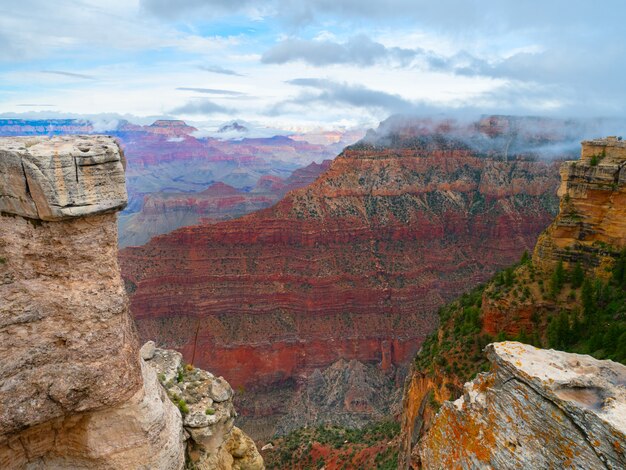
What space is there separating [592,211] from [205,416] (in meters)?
23.1

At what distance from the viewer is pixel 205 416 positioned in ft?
51.1

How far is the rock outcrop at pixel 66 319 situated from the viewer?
10.6 meters

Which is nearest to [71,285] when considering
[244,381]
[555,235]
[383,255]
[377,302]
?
[555,235]

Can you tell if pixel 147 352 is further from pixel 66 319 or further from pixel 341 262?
pixel 341 262

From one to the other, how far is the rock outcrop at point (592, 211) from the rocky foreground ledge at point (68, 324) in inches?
922

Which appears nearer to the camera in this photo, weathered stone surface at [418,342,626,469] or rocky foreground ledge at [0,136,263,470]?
weathered stone surface at [418,342,626,469]

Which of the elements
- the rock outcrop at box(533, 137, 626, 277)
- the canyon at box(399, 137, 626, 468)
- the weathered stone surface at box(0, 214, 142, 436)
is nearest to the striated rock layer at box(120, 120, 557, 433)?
the canyon at box(399, 137, 626, 468)

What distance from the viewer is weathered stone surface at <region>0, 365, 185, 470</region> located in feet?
39.7

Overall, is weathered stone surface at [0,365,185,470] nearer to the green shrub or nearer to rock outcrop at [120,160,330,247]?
the green shrub

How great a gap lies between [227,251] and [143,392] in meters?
57.4

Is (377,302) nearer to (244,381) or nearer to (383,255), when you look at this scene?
(383,255)

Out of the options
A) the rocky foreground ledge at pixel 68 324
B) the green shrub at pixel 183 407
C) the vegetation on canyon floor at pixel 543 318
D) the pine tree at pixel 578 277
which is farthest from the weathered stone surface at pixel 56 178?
the pine tree at pixel 578 277

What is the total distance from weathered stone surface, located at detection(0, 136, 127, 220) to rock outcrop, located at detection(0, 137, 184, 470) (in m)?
0.02

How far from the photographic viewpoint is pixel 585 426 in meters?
5.80
